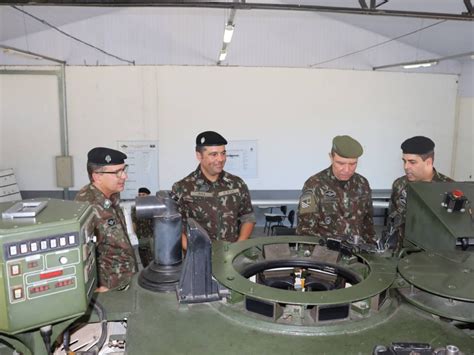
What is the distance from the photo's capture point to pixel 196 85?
301 inches

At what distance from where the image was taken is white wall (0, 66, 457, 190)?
296 inches

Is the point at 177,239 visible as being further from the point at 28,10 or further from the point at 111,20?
the point at 111,20

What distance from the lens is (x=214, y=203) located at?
314 cm

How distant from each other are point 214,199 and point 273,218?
15.0 ft

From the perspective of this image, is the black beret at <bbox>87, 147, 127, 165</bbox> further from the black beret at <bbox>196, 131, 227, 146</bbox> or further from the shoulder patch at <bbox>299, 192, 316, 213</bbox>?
the shoulder patch at <bbox>299, 192, 316, 213</bbox>

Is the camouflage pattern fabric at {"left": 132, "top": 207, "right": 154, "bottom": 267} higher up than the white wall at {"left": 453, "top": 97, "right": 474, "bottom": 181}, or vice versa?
the white wall at {"left": 453, "top": 97, "right": 474, "bottom": 181}

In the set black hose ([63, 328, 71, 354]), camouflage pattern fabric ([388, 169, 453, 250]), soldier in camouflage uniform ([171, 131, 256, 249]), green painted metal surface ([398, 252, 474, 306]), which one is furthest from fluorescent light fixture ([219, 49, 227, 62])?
black hose ([63, 328, 71, 354])

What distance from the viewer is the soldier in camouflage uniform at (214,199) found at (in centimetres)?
309

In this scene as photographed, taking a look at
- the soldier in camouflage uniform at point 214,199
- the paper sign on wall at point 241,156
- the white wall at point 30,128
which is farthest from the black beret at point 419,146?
the white wall at point 30,128

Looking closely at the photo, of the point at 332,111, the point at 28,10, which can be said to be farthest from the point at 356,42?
the point at 28,10

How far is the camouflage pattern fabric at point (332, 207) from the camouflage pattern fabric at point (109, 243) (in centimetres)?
124

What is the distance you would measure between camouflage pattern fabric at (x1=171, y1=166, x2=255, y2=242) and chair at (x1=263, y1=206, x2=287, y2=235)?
4.39 meters

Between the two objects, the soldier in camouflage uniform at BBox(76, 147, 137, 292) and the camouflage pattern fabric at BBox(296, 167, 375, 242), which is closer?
the soldier in camouflage uniform at BBox(76, 147, 137, 292)

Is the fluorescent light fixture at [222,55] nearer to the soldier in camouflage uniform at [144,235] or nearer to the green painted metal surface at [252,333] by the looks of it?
the soldier in camouflage uniform at [144,235]
